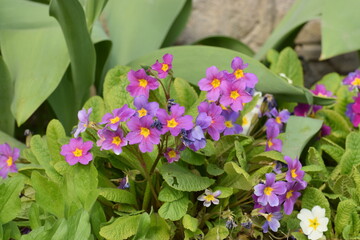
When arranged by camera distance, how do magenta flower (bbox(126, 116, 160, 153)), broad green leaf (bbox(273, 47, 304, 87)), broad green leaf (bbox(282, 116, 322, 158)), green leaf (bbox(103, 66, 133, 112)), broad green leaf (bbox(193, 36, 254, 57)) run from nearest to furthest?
magenta flower (bbox(126, 116, 160, 153)) < green leaf (bbox(103, 66, 133, 112)) < broad green leaf (bbox(282, 116, 322, 158)) < broad green leaf (bbox(273, 47, 304, 87)) < broad green leaf (bbox(193, 36, 254, 57))

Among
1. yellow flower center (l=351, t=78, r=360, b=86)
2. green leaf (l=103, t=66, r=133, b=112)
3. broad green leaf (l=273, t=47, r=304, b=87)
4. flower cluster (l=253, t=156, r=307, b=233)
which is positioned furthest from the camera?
broad green leaf (l=273, t=47, r=304, b=87)

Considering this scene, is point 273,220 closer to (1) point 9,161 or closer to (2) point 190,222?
(2) point 190,222

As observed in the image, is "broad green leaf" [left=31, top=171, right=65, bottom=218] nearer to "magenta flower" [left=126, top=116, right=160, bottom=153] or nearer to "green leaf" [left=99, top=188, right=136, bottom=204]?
"green leaf" [left=99, top=188, right=136, bottom=204]

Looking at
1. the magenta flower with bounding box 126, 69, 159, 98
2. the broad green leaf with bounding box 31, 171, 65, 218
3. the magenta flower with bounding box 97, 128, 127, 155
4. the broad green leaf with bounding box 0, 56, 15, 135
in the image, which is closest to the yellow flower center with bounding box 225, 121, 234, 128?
the magenta flower with bounding box 126, 69, 159, 98

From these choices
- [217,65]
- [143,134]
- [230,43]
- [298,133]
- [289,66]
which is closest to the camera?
[143,134]

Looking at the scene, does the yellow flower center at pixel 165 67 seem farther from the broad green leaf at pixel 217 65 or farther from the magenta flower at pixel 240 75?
the broad green leaf at pixel 217 65

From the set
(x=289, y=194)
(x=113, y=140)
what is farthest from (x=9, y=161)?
(x=289, y=194)
